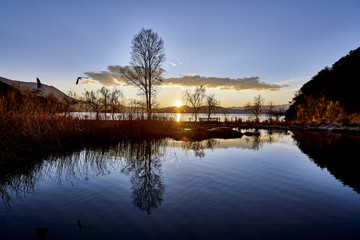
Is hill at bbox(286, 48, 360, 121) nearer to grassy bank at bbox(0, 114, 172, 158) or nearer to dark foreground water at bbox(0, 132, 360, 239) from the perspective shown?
dark foreground water at bbox(0, 132, 360, 239)

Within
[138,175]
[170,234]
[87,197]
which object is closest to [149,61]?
[138,175]

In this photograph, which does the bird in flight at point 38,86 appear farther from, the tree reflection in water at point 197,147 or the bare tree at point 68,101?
the tree reflection in water at point 197,147

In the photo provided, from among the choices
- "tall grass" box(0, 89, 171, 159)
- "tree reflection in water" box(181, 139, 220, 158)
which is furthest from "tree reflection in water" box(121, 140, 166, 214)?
"tall grass" box(0, 89, 171, 159)

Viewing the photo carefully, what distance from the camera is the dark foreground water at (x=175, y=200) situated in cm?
367

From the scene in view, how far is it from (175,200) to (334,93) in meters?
53.5

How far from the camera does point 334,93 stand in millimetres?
42938

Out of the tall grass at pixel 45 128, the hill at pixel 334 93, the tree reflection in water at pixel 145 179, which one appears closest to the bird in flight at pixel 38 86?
the tall grass at pixel 45 128

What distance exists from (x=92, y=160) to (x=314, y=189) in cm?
917

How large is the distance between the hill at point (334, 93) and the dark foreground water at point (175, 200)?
35.9m

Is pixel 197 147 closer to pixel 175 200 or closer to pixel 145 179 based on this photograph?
pixel 145 179

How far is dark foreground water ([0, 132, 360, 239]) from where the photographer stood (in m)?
3.67

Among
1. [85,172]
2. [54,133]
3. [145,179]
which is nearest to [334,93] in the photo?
[145,179]

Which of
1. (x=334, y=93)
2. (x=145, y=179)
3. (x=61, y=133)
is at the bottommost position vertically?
(x=145, y=179)

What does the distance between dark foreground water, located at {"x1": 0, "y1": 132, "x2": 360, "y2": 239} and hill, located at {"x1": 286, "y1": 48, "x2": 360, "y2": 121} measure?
1412 inches
